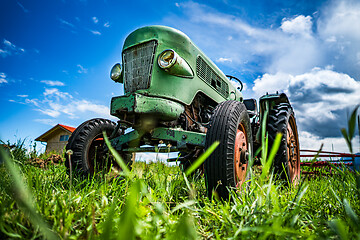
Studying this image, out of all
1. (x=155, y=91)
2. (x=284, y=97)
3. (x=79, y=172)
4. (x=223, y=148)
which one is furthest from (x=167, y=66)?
(x=284, y=97)

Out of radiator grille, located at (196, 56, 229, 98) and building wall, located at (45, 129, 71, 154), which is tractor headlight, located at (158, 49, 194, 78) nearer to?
radiator grille, located at (196, 56, 229, 98)

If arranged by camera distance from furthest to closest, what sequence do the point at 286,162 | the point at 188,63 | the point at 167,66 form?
the point at 286,162, the point at 188,63, the point at 167,66

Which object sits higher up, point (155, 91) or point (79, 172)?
point (155, 91)

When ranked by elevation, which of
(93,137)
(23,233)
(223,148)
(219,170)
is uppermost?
(93,137)

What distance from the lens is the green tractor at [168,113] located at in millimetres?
1969

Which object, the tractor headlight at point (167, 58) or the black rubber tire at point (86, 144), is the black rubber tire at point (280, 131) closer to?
the tractor headlight at point (167, 58)

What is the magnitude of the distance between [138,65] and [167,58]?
40 cm

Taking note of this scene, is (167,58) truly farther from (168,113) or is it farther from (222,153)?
(222,153)

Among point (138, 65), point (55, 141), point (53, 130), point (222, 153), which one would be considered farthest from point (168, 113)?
point (55, 141)

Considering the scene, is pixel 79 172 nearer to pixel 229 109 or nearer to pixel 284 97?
pixel 229 109

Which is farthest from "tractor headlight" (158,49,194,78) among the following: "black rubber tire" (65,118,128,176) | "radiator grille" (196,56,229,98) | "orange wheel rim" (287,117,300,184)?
"orange wheel rim" (287,117,300,184)

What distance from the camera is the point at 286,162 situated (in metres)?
2.77

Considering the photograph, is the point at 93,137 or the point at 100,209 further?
the point at 93,137

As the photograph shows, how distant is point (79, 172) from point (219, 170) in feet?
5.33
